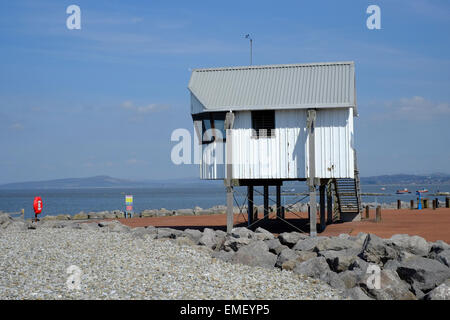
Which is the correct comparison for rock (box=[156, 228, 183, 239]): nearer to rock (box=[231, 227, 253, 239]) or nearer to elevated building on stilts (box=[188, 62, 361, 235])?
rock (box=[231, 227, 253, 239])

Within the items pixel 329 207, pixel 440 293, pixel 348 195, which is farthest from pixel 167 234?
pixel 348 195

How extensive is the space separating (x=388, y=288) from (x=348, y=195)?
68.4 ft

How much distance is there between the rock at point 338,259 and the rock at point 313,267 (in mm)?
353

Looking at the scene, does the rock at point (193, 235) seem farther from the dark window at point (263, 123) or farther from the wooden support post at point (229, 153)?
the dark window at point (263, 123)

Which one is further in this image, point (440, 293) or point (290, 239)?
point (290, 239)

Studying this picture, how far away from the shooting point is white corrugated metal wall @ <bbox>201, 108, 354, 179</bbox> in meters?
24.6

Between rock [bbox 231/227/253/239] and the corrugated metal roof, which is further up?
the corrugated metal roof

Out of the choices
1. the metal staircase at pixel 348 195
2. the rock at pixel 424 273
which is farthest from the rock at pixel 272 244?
the metal staircase at pixel 348 195

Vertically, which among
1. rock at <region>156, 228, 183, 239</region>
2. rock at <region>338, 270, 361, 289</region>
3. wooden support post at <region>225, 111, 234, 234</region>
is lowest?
rock at <region>338, 270, 361, 289</region>

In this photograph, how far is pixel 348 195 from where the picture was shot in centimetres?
3484

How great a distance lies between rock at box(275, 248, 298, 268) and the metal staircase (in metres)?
16.9

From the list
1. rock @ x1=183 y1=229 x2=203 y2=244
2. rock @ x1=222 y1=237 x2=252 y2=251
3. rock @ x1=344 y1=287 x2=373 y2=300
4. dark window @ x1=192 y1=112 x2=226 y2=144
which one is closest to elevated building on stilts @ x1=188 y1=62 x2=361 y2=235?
dark window @ x1=192 y1=112 x2=226 y2=144

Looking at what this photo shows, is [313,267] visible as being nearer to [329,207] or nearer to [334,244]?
[334,244]

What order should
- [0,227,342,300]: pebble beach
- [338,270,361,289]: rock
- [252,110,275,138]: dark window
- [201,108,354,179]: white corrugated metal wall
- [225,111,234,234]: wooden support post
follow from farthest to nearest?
[252,110,275,138]: dark window, [225,111,234,234]: wooden support post, [201,108,354,179]: white corrugated metal wall, [338,270,361,289]: rock, [0,227,342,300]: pebble beach
